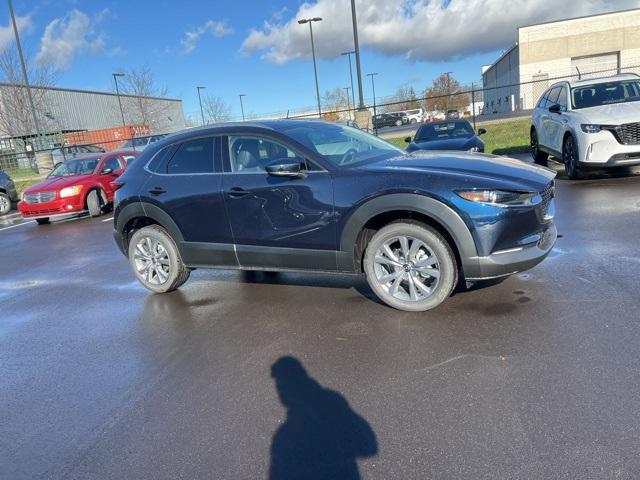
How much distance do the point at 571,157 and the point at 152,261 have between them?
8.24m

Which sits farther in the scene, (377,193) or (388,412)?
(377,193)

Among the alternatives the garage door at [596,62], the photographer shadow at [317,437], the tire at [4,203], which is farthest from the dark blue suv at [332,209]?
the garage door at [596,62]

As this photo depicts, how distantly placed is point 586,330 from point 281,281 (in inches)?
125

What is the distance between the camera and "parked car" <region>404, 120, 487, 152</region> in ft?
37.1

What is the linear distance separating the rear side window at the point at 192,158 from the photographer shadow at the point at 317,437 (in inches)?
105

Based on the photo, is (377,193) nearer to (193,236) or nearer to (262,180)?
(262,180)

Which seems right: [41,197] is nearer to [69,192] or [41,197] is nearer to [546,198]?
[69,192]

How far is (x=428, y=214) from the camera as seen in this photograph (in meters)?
4.12

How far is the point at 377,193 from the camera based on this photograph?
14.0 ft

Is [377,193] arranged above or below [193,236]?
above

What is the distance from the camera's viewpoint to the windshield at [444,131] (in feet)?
41.1

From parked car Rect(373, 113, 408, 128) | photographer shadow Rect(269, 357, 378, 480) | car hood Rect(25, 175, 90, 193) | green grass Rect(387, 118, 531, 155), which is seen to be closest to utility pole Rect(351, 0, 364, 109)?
green grass Rect(387, 118, 531, 155)

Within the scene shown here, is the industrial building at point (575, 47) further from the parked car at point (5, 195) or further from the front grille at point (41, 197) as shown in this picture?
the front grille at point (41, 197)

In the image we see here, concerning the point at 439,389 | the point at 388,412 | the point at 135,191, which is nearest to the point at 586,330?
the point at 439,389
